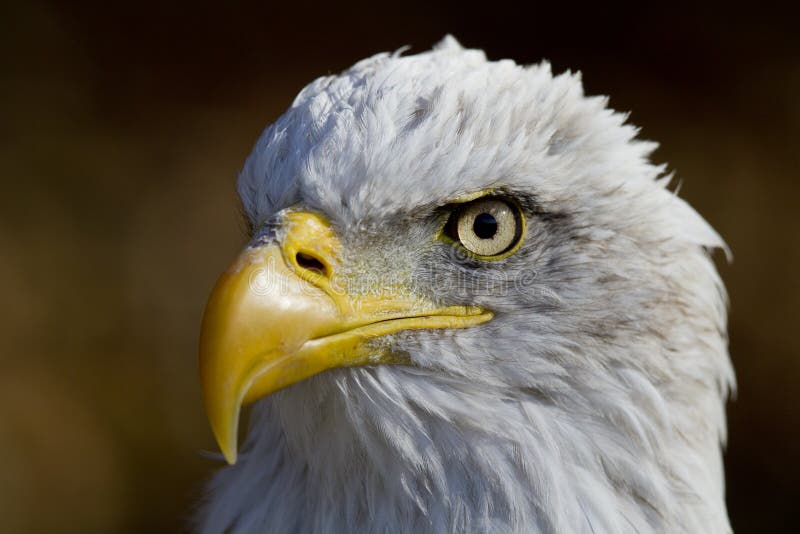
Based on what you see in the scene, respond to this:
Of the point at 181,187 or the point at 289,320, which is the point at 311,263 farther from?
the point at 181,187

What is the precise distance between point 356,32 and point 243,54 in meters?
0.62

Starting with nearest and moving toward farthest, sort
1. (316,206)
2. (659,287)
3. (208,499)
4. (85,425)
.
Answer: (316,206) < (659,287) < (208,499) < (85,425)

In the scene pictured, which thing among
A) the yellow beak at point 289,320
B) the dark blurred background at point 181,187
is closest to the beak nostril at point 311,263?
the yellow beak at point 289,320

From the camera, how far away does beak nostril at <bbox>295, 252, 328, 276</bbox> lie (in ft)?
5.54

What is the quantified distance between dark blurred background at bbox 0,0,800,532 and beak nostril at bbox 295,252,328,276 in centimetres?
345

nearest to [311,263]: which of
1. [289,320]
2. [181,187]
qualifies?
[289,320]

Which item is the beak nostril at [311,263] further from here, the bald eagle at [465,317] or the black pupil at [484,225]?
the black pupil at [484,225]

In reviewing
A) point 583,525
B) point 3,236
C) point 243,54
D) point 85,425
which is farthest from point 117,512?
point 583,525

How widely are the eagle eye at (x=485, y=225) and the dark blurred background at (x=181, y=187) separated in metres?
3.34

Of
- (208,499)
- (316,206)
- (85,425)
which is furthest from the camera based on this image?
(85,425)

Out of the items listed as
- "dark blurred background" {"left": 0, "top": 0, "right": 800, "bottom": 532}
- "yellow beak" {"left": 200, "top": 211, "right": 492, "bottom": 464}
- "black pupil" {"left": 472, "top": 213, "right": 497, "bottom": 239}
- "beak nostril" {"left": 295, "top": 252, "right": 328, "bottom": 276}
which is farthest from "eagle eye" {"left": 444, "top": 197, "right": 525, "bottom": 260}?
"dark blurred background" {"left": 0, "top": 0, "right": 800, "bottom": 532}

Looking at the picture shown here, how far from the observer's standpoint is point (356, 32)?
501cm

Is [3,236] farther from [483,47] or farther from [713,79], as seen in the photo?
[713,79]

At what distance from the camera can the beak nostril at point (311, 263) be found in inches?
66.5
